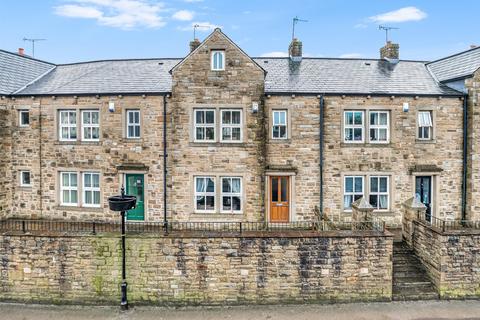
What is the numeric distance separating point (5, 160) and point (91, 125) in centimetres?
494

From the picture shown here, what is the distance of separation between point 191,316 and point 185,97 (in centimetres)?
956

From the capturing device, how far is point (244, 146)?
1647 centimetres

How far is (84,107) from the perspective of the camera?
56.9 feet

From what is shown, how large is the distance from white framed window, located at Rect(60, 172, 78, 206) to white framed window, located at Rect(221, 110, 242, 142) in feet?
25.8

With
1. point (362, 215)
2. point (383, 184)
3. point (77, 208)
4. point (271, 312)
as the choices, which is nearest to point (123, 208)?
point (271, 312)

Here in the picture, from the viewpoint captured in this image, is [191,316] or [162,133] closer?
[191,316]

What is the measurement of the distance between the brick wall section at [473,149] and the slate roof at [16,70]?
2320cm

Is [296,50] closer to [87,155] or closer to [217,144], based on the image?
[217,144]

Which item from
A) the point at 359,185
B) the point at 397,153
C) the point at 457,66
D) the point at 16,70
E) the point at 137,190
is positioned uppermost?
the point at 16,70

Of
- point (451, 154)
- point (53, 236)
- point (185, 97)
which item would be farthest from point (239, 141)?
point (451, 154)

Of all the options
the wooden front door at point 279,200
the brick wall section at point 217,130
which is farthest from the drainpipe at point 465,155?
the brick wall section at point 217,130

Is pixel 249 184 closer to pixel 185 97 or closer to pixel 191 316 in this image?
pixel 185 97

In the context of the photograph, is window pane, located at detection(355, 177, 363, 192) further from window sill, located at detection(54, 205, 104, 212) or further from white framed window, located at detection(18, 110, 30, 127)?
white framed window, located at detection(18, 110, 30, 127)

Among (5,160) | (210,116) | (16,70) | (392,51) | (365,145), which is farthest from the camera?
(392,51)
